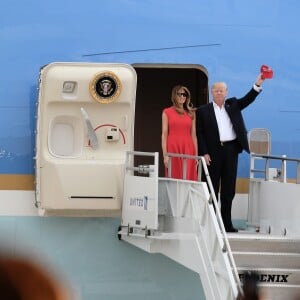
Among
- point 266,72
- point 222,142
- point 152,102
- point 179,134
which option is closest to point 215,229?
point 222,142

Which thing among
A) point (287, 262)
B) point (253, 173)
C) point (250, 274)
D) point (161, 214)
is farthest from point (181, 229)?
point (250, 274)

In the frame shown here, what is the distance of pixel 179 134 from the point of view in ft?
24.4

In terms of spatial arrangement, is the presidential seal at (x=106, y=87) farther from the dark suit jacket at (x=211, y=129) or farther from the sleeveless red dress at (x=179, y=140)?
the dark suit jacket at (x=211, y=129)

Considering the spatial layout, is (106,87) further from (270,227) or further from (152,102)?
(152,102)

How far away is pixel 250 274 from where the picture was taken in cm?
149

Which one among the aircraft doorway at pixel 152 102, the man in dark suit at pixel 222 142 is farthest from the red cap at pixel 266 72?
the aircraft doorway at pixel 152 102

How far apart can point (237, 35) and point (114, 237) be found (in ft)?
8.61

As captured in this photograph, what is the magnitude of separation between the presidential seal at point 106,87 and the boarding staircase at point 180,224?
0.61 meters

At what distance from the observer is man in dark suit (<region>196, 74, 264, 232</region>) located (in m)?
7.32

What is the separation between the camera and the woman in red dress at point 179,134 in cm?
736

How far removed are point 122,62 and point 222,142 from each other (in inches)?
58.2

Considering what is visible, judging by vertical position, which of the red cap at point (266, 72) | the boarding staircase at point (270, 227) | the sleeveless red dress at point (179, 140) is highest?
the red cap at point (266, 72)

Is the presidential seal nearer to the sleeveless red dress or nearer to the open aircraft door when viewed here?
the open aircraft door

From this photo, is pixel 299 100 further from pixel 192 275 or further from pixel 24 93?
pixel 24 93
